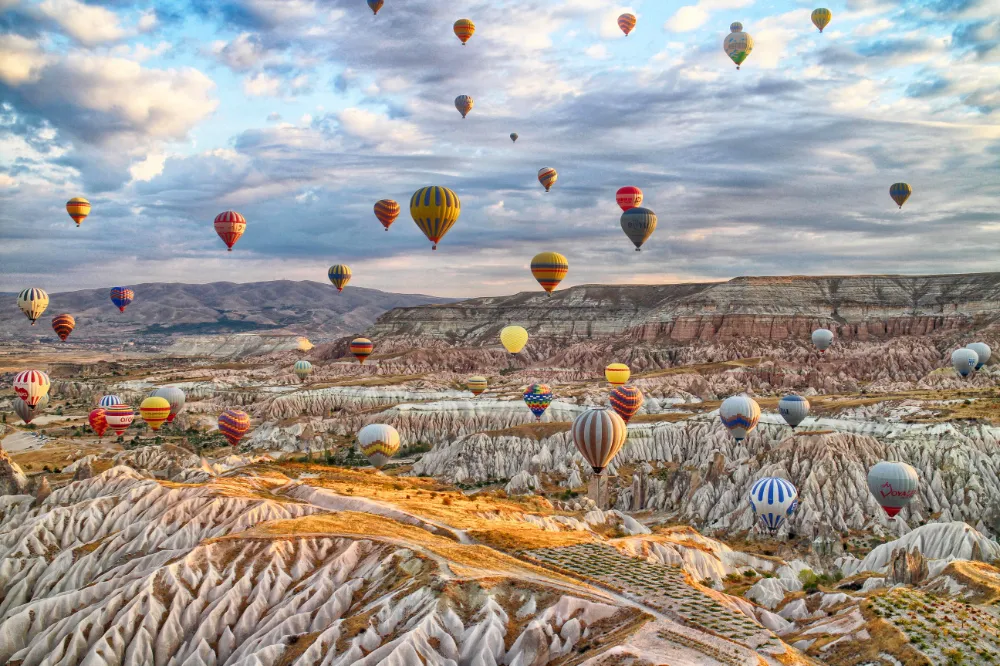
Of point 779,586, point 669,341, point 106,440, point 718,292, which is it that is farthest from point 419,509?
point 718,292

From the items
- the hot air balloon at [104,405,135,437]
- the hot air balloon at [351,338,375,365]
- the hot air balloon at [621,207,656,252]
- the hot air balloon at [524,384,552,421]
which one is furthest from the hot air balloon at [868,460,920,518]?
the hot air balloon at [351,338,375,365]

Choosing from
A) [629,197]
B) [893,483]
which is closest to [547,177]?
[629,197]

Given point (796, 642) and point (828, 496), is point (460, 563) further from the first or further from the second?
point (828, 496)

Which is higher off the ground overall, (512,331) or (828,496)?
(512,331)

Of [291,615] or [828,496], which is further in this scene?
[828,496]

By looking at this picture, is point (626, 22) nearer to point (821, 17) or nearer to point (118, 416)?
point (821, 17)

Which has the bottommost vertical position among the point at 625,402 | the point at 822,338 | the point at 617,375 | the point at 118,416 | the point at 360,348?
the point at 118,416

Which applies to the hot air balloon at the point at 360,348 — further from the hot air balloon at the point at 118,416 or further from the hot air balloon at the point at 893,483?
the hot air balloon at the point at 893,483
